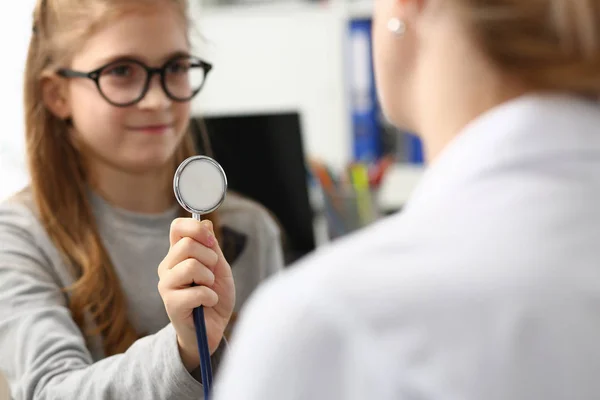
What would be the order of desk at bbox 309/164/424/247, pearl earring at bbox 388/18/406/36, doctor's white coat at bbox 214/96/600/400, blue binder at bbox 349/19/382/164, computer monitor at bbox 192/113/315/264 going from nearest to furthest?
doctor's white coat at bbox 214/96/600/400
pearl earring at bbox 388/18/406/36
computer monitor at bbox 192/113/315/264
desk at bbox 309/164/424/247
blue binder at bbox 349/19/382/164

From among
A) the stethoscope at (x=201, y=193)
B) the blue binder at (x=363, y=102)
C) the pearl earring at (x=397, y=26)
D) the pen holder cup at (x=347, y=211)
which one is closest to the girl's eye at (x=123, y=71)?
the stethoscope at (x=201, y=193)

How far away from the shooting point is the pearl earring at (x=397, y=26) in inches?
16.0

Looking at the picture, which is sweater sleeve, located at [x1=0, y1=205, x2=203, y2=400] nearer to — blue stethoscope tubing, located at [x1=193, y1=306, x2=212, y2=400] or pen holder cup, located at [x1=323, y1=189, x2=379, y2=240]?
blue stethoscope tubing, located at [x1=193, y1=306, x2=212, y2=400]

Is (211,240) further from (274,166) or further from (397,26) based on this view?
(274,166)

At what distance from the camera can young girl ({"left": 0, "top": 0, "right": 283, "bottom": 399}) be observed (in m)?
0.49

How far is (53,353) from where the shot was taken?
52cm

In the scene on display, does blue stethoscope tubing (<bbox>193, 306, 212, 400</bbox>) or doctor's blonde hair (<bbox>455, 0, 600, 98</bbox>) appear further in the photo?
blue stethoscope tubing (<bbox>193, 306, 212, 400</bbox>)

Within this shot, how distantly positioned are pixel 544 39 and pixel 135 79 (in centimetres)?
31

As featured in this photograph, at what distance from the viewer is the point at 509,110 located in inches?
13.8

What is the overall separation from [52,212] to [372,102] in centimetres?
144

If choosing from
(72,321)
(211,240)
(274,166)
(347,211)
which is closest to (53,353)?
(72,321)

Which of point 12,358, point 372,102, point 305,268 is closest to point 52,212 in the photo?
point 12,358

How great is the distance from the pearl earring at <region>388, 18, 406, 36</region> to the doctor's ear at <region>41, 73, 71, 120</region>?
29 centimetres

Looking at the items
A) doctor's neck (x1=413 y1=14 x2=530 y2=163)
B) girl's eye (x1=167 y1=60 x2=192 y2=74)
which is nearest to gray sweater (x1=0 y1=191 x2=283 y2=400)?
girl's eye (x1=167 y1=60 x2=192 y2=74)
